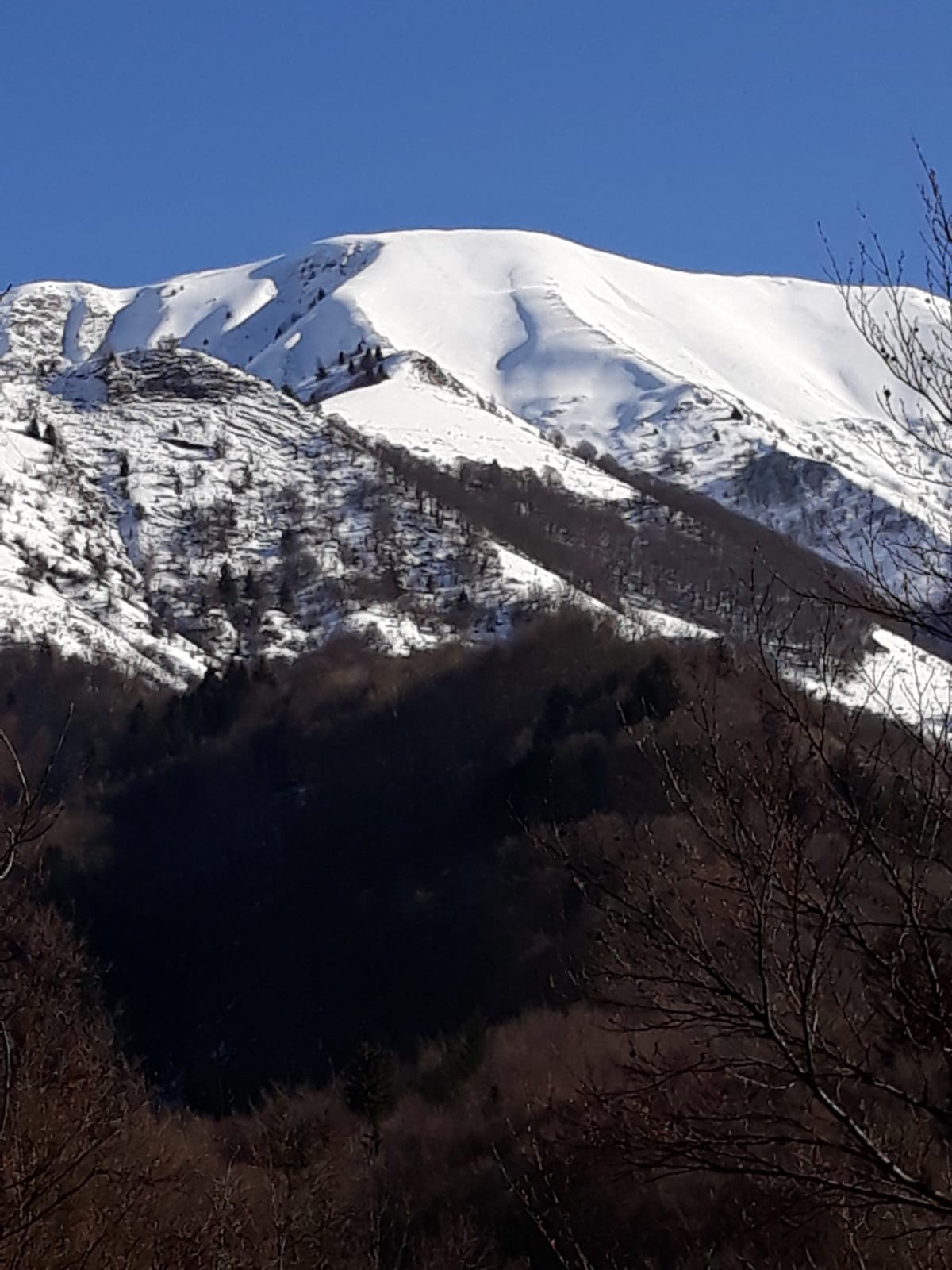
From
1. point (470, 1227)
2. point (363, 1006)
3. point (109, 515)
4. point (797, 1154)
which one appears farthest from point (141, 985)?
point (109, 515)

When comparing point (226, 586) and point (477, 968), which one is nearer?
point (477, 968)

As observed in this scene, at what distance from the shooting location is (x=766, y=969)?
4871 millimetres

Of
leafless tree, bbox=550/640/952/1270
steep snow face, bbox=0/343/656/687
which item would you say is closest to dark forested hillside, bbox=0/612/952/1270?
leafless tree, bbox=550/640/952/1270

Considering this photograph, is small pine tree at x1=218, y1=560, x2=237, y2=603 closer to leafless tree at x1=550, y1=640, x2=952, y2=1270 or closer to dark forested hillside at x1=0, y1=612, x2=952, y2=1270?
dark forested hillside at x1=0, y1=612, x2=952, y2=1270

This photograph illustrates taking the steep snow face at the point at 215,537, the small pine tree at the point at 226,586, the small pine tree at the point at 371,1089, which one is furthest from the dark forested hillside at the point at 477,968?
the small pine tree at the point at 226,586

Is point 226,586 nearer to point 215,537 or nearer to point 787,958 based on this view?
point 215,537

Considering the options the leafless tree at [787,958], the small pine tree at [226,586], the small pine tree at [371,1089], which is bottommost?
the small pine tree at [371,1089]

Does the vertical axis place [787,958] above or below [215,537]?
below

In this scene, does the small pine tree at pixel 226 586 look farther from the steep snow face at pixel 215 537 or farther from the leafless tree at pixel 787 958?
the leafless tree at pixel 787 958

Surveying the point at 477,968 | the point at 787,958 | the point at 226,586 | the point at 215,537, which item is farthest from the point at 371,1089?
the point at 215,537

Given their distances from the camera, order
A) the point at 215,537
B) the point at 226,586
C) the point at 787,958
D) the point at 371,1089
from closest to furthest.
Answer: the point at 787,958 → the point at 371,1089 → the point at 226,586 → the point at 215,537

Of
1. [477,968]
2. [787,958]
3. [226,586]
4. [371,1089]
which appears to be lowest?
[371,1089]

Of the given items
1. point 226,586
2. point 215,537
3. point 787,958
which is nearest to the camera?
point 787,958

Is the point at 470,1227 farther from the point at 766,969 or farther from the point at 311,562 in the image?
the point at 311,562
